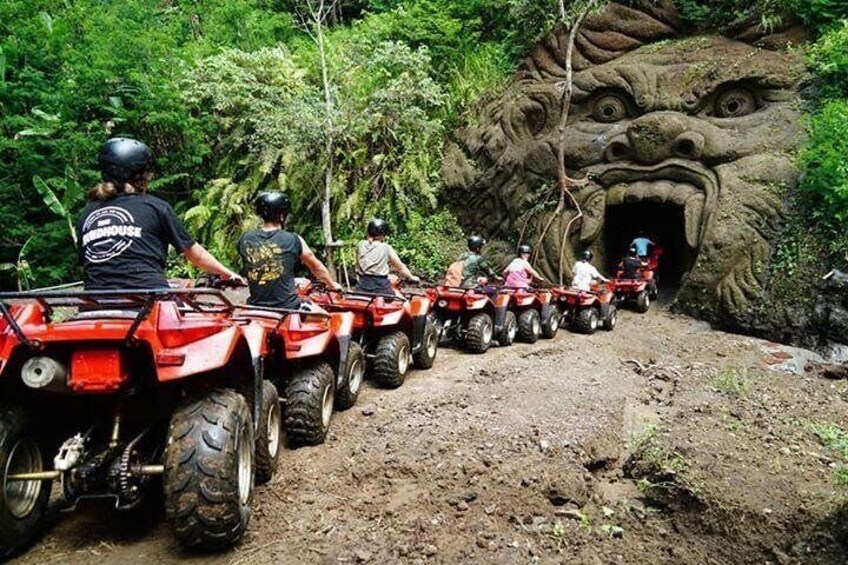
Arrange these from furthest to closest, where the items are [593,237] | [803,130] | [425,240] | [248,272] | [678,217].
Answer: [678,217] < [425,240] < [593,237] < [803,130] < [248,272]

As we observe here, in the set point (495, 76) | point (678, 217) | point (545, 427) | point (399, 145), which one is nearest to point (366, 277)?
point (545, 427)

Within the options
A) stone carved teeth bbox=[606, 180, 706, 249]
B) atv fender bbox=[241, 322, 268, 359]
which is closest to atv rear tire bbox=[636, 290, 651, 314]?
stone carved teeth bbox=[606, 180, 706, 249]

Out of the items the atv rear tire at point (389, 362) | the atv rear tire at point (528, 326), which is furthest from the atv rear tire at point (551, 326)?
the atv rear tire at point (389, 362)

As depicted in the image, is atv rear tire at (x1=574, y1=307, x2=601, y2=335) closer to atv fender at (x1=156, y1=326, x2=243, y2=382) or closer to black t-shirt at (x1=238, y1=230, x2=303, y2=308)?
black t-shirt at (x1=238, y1=230, x2=303, y2=308)

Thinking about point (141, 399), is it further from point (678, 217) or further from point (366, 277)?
point (678, 217)

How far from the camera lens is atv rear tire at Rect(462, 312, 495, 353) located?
8.25 m

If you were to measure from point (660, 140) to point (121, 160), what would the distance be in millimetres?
11600

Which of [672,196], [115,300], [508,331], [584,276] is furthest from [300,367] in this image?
[672,196]

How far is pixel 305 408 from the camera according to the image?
4074mm

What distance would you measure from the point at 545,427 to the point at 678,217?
1473 centimetres

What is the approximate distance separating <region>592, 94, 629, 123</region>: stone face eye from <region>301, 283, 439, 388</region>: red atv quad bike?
30.2 feet

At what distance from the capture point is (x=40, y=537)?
2.83 metres

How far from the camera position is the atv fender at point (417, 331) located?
6.64 m

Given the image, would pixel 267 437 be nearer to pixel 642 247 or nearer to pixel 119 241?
pixel 119 241
